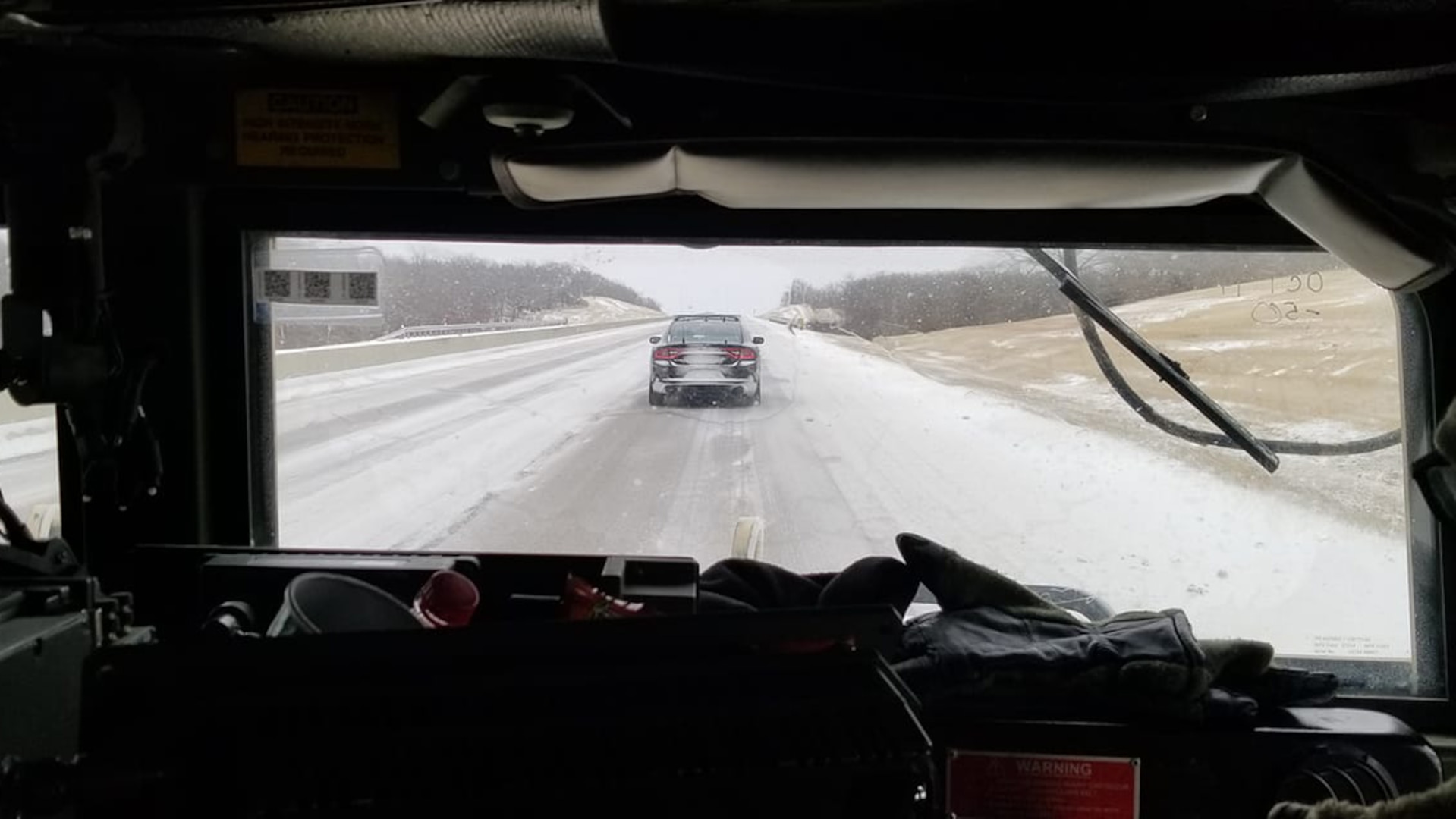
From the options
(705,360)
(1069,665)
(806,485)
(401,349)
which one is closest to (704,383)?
(705,360)

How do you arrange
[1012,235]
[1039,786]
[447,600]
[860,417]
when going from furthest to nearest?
[860,417], [1012,235], [1039,786], [447,600]

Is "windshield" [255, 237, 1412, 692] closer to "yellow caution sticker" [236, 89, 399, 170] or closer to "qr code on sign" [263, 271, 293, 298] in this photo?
"qr code on sign" [263, 271, 293, 298]

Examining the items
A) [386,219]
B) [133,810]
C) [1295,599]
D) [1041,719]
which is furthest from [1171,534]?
[133,810]

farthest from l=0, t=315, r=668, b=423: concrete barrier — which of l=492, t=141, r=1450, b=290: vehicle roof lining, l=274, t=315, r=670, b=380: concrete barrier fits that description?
l=492, t=141, r=1450, b=290: vehicle roof lining

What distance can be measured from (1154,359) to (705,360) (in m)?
0.77

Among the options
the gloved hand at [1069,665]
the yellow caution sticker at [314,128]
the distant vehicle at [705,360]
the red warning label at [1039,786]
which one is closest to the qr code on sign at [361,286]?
the yellow caution sticker at [314,128]

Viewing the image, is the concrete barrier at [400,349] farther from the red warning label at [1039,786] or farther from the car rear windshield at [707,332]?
the red warning label at [1039,786]

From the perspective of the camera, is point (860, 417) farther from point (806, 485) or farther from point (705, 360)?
point (705, 360)

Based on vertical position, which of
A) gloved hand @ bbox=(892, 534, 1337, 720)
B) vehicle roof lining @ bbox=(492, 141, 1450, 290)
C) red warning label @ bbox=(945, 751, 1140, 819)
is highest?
vehicle roof lining @ bbox=(492, 141, 1450, 290)

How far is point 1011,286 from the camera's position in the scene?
1731 mm

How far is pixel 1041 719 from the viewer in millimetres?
1464

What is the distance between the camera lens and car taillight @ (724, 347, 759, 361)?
178cm

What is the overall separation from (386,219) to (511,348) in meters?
0.32

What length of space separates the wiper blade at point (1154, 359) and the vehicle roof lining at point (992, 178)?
0.17 metres
